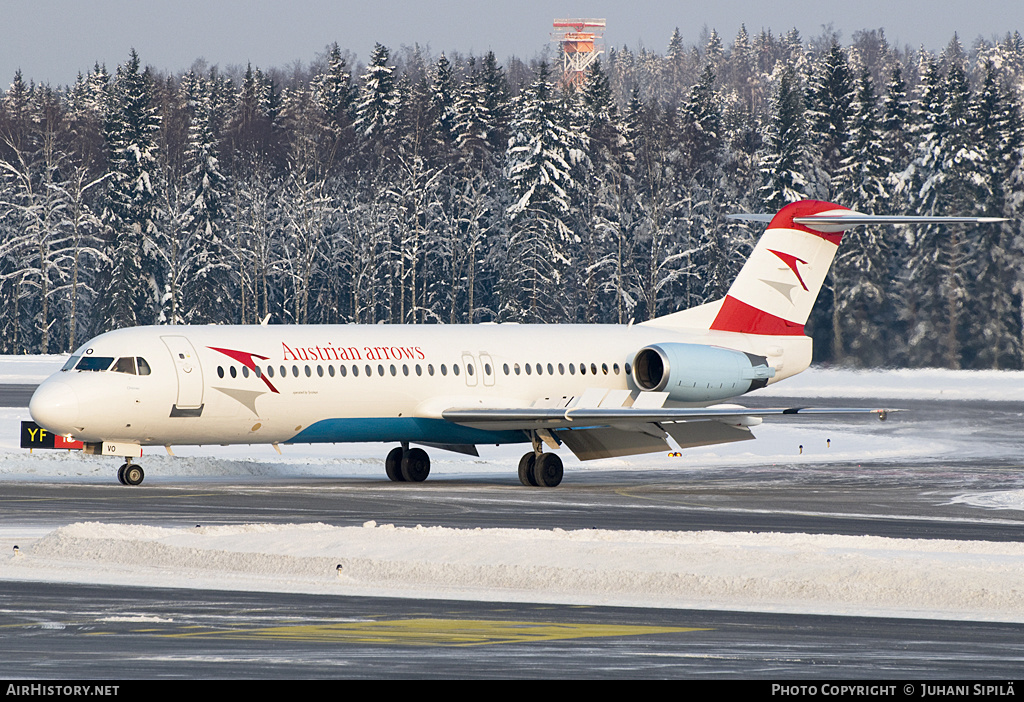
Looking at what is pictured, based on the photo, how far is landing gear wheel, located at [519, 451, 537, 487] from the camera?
1229 inches

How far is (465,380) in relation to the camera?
105 feet

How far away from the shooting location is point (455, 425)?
31.9 m

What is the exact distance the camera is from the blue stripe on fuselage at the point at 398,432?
100 feet

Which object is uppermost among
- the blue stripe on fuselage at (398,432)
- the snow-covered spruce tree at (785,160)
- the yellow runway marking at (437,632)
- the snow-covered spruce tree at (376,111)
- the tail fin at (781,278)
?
the snow-covered spruce tree at (376,111)

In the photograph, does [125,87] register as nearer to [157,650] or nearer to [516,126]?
[516,126]

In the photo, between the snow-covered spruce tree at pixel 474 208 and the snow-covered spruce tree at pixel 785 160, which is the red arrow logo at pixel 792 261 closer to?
the snow-covered spruce tree at pixel 785 160

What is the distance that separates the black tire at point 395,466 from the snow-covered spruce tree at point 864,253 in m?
32.2

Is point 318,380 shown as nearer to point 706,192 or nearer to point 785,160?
point 785,160

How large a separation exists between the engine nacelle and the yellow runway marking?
64.3ft

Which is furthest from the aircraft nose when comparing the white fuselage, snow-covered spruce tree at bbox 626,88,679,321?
snow-covered spruce tree at bbox 626,88,679,321

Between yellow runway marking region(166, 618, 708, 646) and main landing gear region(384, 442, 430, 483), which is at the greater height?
yellow runway marking region(166, 618, 708, 646)

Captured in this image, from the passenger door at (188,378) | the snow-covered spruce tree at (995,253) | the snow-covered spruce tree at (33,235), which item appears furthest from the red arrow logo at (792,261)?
the snow-covered spruce tree at (33,235)

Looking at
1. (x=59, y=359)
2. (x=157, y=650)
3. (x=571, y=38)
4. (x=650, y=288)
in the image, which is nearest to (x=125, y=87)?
(x=59, y=359)

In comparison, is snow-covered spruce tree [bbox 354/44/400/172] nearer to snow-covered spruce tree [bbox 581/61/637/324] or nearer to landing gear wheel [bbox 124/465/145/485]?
snow-covered spruce tree [bbox 581/61/637/324]
